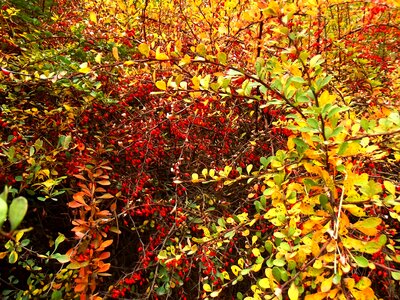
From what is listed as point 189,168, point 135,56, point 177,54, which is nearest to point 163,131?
point 189,168

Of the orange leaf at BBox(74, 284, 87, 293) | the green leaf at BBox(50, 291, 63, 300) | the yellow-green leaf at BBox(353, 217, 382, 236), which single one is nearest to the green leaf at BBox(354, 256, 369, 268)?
the yellow-green leaf at BBox(353, 217, 382, 236)

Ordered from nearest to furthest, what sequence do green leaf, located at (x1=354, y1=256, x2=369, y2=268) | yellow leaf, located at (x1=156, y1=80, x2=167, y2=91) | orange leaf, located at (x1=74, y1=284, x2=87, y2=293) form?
green leaf, located at (x1=354, y1=256, x2=369, y2=268) → yellow leaf, located at (x1=156, y1=80, x2=167, y2=91) → orange leaf, located at (x1=74, y1=284, x2=87, y2=293)

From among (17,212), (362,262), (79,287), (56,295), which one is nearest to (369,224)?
(362,262)

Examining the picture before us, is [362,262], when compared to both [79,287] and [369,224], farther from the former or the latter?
[79,287]

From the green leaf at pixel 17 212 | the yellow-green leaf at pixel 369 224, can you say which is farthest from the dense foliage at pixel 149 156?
the green leaf at pixel 17 212

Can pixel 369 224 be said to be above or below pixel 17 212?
below

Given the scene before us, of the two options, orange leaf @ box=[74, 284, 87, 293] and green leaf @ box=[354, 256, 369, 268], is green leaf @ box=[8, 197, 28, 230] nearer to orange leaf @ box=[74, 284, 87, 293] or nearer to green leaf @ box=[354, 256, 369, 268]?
green leaf @ box=[354, 256, 369, 268]

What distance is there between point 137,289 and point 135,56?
1489 mm

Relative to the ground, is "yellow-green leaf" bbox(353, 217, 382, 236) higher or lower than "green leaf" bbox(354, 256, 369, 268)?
higher

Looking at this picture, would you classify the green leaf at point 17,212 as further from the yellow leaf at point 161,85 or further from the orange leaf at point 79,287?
the orange leaf at point 79,287

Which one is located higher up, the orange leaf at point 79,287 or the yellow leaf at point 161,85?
the yellow leaf at point 161,85

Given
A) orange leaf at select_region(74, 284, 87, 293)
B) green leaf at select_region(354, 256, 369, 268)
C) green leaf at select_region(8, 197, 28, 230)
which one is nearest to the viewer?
green leaf at select_region(8, 197, 28, 230)

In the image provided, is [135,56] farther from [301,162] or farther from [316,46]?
[301,162]

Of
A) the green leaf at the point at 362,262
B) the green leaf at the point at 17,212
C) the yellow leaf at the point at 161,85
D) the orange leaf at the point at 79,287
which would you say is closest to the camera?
the green leaf at the point at 17,212
